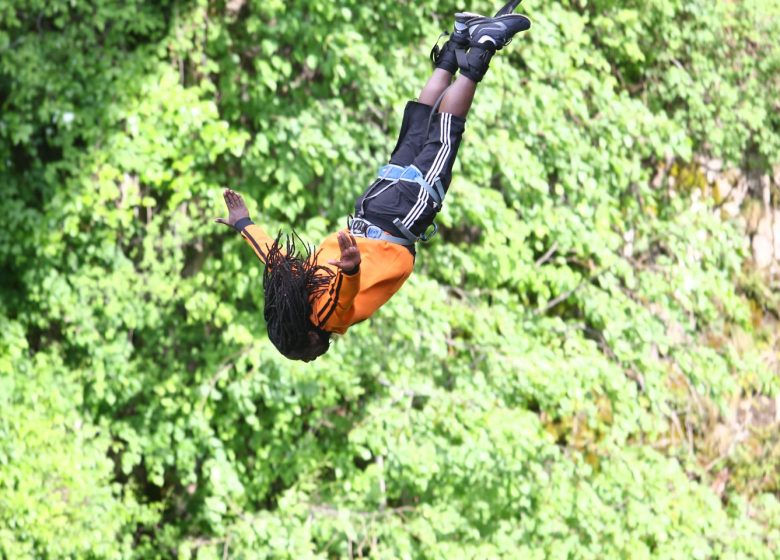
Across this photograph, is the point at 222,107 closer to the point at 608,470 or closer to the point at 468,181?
the point at 468,181

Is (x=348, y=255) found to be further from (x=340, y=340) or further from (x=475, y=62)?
(x=340, y=340)

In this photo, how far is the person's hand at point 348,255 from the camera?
9.10 ft

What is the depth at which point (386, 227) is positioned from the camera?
3.21 metres

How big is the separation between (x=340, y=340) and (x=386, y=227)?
2.79 m

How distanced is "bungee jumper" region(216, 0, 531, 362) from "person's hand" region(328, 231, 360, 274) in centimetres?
6

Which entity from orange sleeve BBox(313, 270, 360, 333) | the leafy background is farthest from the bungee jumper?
the leafy background

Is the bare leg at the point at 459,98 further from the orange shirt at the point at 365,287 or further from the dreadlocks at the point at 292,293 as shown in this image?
the dreadlocks at the point at 292,293

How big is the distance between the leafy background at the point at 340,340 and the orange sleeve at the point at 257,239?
7.25ft

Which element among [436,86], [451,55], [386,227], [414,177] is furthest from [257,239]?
[451,55]

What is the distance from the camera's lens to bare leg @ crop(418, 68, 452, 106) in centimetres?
345

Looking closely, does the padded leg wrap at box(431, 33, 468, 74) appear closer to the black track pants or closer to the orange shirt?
the black track pants

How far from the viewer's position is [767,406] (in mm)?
8945

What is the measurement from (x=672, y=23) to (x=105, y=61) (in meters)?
3.57

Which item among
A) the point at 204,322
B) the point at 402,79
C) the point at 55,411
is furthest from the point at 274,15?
the point at 55,411
